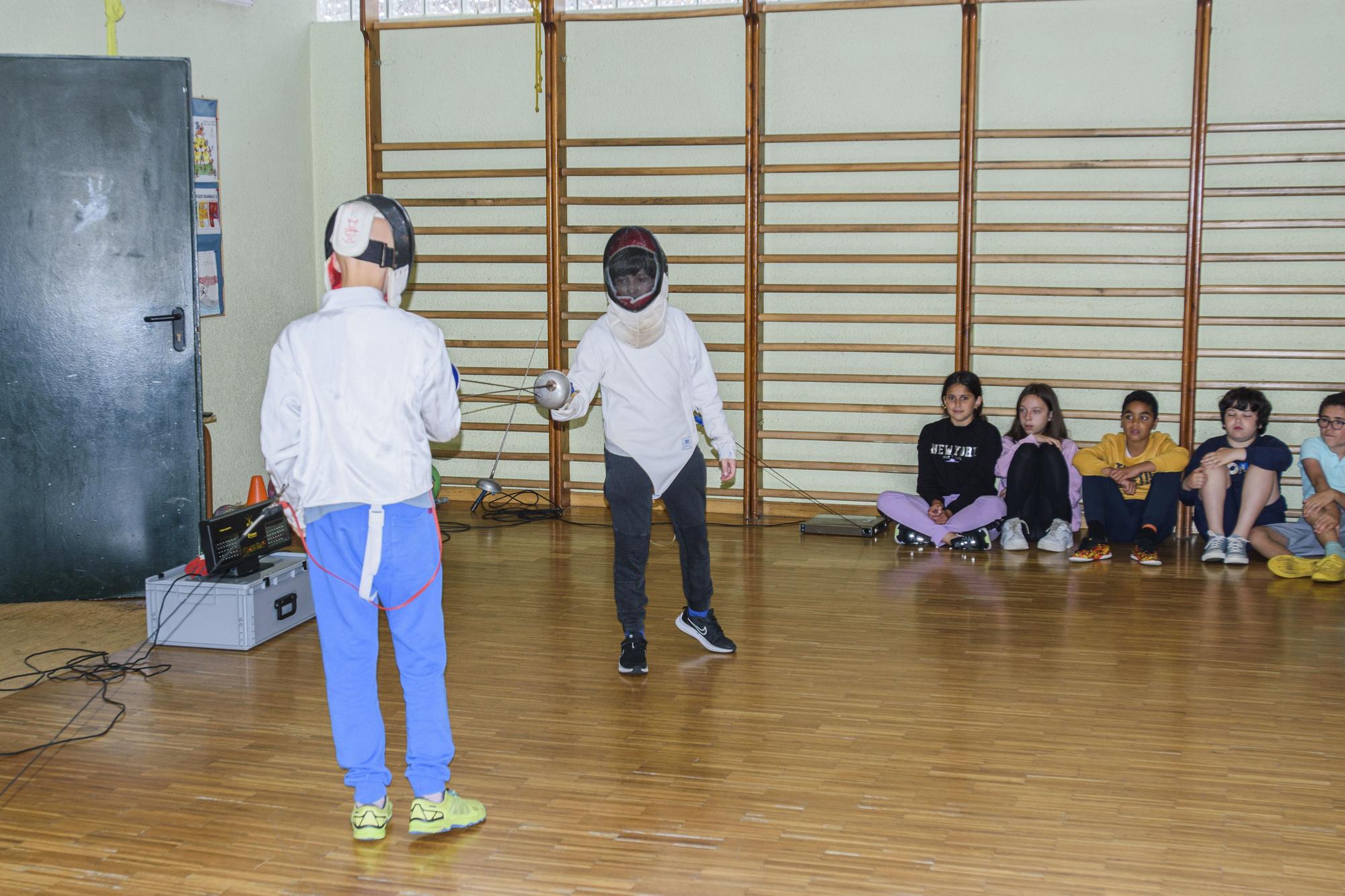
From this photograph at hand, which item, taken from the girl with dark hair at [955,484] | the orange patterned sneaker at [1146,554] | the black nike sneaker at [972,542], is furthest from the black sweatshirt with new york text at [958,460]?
the orange patterned sneaker at [1146,554]

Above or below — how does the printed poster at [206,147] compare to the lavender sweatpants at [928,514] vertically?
above

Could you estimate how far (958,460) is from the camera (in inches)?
228

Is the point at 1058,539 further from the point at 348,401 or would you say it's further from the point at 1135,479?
the point at 348,401

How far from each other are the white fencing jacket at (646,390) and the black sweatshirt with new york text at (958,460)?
2317 millimetres

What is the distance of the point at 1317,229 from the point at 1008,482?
190 centimetres

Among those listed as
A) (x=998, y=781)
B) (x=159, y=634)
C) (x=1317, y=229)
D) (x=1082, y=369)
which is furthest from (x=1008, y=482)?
(x=159, y=634)

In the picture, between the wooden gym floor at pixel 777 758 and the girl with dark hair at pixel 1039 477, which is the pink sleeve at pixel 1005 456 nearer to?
the girl with dark hair at pixel 1039 477

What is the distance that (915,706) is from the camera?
3.44 meters

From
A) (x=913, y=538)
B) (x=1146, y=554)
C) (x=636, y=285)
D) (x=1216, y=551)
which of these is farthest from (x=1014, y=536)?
(x=636, y=285)

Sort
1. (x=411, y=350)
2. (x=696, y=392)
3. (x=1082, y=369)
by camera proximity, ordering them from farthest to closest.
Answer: (x=1082, y=369) → (x=696, y=392) → (x=411, y=350)

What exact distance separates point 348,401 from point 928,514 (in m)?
3.79

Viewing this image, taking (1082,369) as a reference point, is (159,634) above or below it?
below

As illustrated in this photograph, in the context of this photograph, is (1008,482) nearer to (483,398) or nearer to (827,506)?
(827,506)

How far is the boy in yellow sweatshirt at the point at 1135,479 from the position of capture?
559 cm
